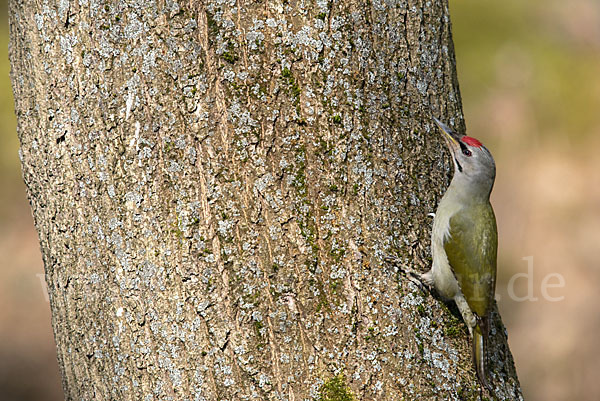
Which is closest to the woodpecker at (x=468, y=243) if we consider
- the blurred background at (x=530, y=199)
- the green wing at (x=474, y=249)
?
the green wing at (x=474, y=249)

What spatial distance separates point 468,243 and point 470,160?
40 cm

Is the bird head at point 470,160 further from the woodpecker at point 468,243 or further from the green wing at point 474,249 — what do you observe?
the green wing at point 474,249

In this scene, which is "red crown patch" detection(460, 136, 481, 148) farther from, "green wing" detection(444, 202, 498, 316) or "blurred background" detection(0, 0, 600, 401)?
"blurred background" detection(0, 0, 600, 401)

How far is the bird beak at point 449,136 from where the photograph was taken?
7.04 feet

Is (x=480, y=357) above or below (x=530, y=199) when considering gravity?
below

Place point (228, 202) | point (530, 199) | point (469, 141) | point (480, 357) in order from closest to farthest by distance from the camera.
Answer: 1. point (228, 202)
2. point (480, 357)
3. point (469, 141)
4. point (530, 199)

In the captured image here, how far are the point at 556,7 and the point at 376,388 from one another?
10902 millimetres

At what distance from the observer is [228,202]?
1.83 meters

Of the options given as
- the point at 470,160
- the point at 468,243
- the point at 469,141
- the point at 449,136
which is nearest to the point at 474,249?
the point at 468,243

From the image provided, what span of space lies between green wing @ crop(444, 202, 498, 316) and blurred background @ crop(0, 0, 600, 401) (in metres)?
4.68

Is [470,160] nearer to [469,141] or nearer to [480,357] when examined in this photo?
[469,141]

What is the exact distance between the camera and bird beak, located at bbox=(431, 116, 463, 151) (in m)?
2.14

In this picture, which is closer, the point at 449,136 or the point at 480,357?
the point at 480,357

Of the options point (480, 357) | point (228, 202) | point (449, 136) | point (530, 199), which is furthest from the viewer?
point (530, 199)
